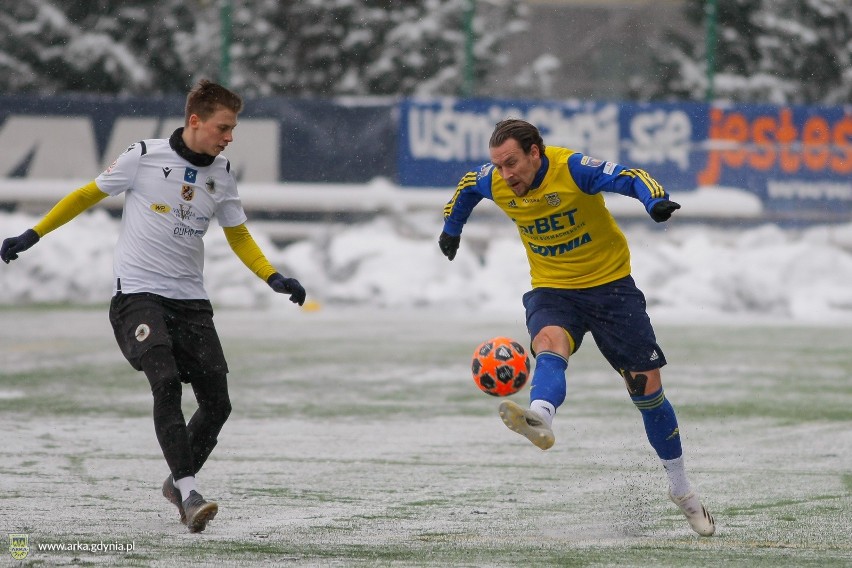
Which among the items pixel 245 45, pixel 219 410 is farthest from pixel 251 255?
pixel 245 45

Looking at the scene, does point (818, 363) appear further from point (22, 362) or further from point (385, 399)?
point (22, 362)

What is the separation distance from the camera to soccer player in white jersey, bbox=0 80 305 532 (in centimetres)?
698

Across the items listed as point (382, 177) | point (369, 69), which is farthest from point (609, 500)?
point (369, 69)

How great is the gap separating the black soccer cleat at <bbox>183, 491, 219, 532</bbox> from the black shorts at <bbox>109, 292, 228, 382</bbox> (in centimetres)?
74

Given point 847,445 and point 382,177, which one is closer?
point 847,445

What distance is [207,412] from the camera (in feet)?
24.1

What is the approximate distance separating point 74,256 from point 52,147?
1.50 m

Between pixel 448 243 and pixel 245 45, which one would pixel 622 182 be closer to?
pixel 448 243

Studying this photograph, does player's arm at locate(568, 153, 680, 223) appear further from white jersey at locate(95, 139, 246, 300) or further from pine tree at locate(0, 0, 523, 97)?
pine tree at locate(0, 0, 523, 97)

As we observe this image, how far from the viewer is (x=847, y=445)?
9.58 metres

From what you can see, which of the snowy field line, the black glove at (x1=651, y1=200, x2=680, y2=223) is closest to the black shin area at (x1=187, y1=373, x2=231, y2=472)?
the snowy field line

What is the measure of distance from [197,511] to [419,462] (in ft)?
8.29

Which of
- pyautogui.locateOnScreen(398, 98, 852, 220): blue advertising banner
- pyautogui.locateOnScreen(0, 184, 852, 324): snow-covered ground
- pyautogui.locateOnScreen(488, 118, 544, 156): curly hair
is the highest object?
pyautogui.locateOnScreen(488, 118, 544, 156): curly hair

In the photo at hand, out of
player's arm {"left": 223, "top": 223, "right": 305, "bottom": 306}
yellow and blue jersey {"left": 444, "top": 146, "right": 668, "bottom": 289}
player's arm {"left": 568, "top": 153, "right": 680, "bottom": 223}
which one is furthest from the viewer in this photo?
player's arm {"left": 223, "top": 223, "right": 305, "bottom": 306}
